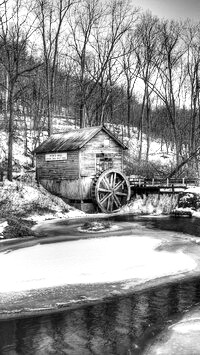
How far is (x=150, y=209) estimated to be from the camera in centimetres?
2612

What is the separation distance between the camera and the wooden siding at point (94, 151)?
25000 millimetres

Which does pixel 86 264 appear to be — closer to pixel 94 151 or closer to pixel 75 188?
pixel 75 188

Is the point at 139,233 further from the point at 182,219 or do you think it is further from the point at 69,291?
the point at 69,291

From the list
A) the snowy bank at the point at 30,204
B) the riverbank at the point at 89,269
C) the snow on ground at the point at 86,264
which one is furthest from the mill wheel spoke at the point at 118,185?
the snow on ground at the point at 86,264

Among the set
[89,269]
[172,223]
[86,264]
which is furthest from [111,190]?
[89,269]

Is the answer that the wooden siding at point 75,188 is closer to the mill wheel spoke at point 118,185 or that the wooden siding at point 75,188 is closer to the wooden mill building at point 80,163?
the wooden mill building at point 80,163

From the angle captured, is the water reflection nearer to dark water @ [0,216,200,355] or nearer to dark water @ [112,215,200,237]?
dark water @ [0,216,200,355]

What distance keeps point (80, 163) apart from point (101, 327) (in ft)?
59.5

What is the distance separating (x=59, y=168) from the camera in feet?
85.4

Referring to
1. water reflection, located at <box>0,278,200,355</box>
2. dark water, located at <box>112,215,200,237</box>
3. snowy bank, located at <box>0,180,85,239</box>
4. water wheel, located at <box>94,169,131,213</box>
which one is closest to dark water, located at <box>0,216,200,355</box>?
water reflection, located at <box>0,278,200,355</box>

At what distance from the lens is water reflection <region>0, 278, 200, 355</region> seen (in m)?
6.27

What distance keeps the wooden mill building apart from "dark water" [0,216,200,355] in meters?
16.1

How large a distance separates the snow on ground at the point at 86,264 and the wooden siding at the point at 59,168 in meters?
10.7

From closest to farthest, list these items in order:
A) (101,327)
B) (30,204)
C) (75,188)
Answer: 1. (101,327)
2. (30,204)
3. (75,188)
